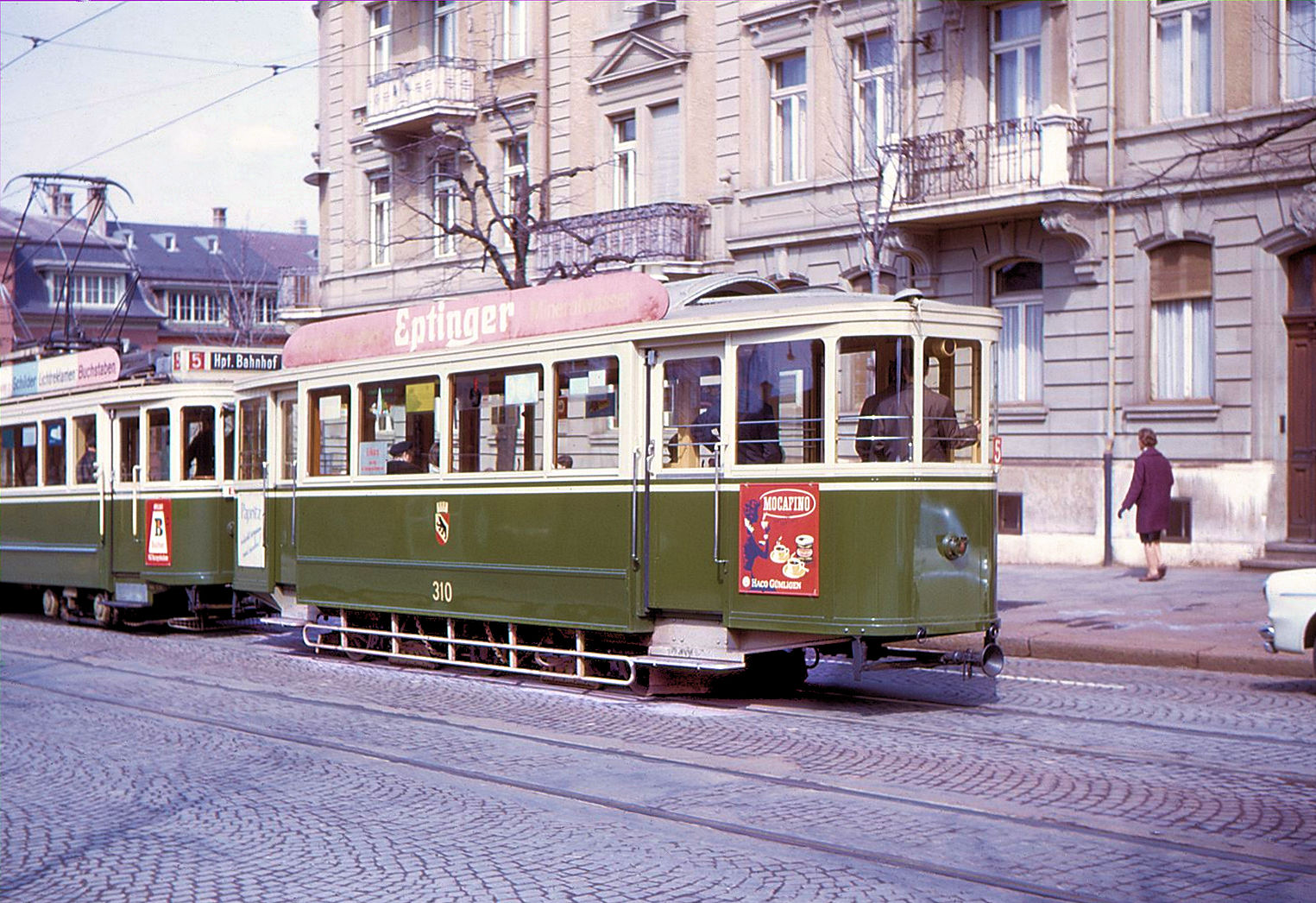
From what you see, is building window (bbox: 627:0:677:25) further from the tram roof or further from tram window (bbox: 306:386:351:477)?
tram window (bbox: 306:386:351:477)

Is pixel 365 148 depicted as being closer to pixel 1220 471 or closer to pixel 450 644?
pixel 1220 471

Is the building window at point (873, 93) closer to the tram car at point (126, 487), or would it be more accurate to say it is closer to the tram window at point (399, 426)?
the tram car at point (126, 487)

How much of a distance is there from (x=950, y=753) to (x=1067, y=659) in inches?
231

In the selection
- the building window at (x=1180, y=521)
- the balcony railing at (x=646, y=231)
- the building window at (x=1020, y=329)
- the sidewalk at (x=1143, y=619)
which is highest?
the balcony railing at (x=646, y=231)

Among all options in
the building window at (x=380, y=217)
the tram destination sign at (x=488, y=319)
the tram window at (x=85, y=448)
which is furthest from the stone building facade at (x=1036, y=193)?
the tram destination sign at (x=488, y=319)

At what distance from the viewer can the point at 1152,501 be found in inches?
813

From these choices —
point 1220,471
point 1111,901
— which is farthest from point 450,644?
point 1220,471

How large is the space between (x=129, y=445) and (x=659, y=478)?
9.48 meters

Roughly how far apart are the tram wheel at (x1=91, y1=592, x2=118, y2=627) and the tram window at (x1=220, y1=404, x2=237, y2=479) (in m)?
2.84

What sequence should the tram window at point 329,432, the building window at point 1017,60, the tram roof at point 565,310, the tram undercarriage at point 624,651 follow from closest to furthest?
→ the tram undercarriage at point 624,651 < the tram roof at point 565,310 < the tram window at point 329,432 < the building window at point 1017,60

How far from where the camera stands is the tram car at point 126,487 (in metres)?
Result: 18.3

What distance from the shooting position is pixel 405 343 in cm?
1480

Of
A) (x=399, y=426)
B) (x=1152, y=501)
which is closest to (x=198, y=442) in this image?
(x=399, y=426)

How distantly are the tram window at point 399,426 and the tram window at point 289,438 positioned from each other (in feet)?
4.31
